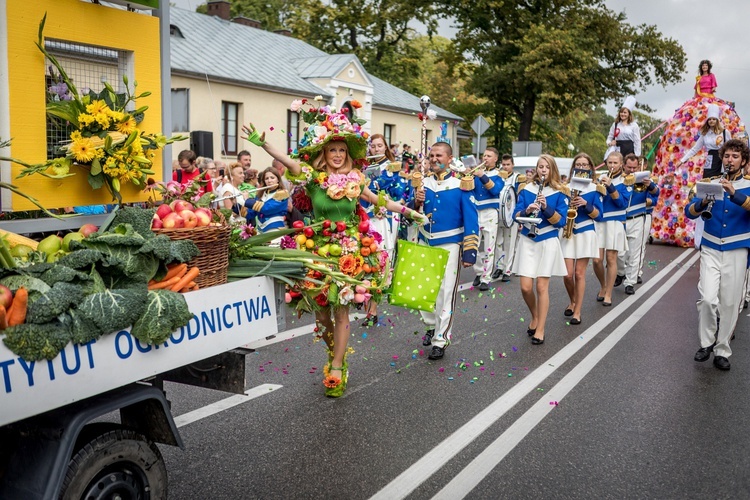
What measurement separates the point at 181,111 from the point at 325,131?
1859cm

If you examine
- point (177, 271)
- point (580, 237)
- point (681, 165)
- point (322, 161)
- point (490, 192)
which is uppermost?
point (681, 165)

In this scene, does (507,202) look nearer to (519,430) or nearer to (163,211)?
(519,430)

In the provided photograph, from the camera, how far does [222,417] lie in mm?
5402

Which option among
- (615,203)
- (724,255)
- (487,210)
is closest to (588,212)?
(615,203)

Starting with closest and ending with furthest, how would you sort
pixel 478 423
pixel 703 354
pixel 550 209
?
pixel 478 423, pixel 703 354, pixel 550 209

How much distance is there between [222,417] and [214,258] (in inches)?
78.6

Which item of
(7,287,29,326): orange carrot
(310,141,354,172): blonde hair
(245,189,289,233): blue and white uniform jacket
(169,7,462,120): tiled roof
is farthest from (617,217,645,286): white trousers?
(169,7,462,120): tiled roof

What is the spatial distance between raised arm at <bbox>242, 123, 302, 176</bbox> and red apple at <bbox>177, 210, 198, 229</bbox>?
1.27 meters

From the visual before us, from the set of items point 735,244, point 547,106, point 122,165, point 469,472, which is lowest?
point 469,472

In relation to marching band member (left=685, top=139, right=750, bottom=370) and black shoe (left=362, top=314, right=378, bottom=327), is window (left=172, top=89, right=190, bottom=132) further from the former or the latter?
marching band member (left=685, top=139, right=750, bottom=370)

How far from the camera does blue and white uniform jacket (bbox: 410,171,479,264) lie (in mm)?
7312

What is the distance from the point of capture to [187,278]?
139 inches

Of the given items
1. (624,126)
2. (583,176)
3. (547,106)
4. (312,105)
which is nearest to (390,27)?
(547,106)

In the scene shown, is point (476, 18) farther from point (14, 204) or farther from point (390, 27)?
point (14, 204)
